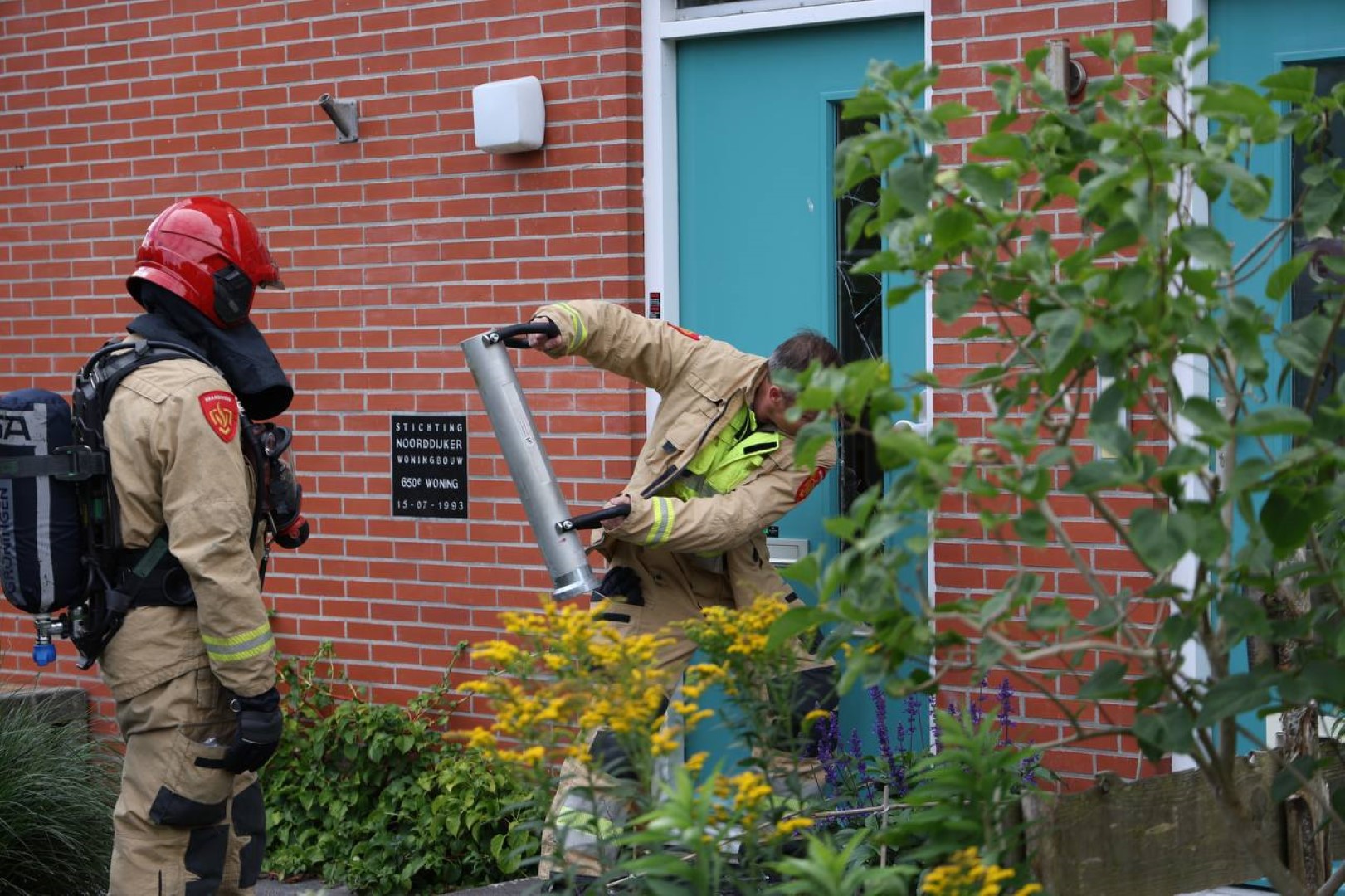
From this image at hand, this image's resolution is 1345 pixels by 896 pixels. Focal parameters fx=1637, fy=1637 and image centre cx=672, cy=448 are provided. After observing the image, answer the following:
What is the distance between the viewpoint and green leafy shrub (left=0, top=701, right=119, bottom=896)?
210 inches

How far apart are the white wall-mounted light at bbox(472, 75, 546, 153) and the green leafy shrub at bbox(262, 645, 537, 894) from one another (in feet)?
6.76

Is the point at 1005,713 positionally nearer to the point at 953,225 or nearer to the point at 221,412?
the point at 221,412

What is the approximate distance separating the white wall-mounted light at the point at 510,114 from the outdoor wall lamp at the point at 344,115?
0.69 metres

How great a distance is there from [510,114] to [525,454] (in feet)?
4.92

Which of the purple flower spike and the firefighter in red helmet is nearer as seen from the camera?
the firefighter in red helmet

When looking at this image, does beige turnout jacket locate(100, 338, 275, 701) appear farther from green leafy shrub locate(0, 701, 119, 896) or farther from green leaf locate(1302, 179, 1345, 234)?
green leaf locate(1302, 179, 1345, 234)

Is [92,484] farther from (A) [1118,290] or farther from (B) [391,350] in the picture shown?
(A) [1118,290]

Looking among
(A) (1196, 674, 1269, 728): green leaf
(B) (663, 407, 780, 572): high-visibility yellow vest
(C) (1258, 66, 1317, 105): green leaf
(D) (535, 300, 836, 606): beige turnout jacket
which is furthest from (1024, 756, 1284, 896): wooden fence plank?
(B) (663, 407, 780, 572): high-visibility yellow vest

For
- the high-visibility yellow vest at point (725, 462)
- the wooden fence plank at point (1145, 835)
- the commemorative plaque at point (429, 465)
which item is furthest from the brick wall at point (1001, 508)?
the commemorative plaque at point (429, 465)

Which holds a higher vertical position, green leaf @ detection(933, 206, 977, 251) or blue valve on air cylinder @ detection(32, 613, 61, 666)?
green leaf @ detection(933, 206, 977, 251)

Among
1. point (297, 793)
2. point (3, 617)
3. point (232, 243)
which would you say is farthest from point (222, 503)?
point (3, 617)

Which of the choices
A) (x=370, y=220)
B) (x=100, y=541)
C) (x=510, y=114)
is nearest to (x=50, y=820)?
(x=100, y=541)

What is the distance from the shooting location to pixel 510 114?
5.80m

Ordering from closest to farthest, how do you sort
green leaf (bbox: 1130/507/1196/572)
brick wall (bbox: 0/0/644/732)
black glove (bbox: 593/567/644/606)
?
green leaf (bbox: 1130/507/1196/572)
black glove (bbox: 593/567/644/606)
brick wall (bbox: 0/0/644/732)
